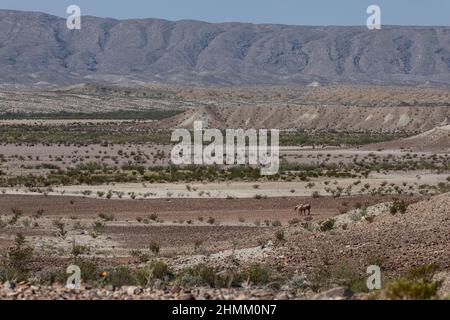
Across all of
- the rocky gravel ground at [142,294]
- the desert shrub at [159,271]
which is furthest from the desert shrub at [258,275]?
the rocky gravel ground at [142,294]

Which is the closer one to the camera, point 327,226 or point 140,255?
point 140,255

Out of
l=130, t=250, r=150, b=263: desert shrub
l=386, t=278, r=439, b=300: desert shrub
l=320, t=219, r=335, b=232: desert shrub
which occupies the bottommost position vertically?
l=130, t=250, r=150, b=263: desert shrub

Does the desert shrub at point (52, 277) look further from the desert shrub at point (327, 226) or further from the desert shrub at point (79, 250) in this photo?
the desert shrub at point (327, 226)

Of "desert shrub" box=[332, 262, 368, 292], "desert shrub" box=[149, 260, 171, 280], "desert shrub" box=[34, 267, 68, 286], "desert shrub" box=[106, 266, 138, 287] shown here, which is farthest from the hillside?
"desert shrub" box=[106, 266, 138, 287]

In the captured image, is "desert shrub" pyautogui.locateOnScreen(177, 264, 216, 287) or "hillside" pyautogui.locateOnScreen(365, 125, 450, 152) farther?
"hillside" pyautogui.locateOnScreen(365, 125, 450, 152)

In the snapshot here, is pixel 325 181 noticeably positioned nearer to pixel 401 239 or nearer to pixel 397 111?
pixel 401 239

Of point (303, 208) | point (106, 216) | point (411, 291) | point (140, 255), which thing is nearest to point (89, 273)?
point (140, 255)

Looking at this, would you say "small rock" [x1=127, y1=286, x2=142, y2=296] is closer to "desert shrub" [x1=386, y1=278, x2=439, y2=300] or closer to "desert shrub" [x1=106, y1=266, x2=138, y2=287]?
"desert shrub" [x1=106, y1=266, x2=138, y2=287]

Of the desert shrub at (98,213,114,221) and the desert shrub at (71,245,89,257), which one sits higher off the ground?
the desert shrub at (98,213,114,221)

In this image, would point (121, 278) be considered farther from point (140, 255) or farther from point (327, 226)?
point (327, 226)
